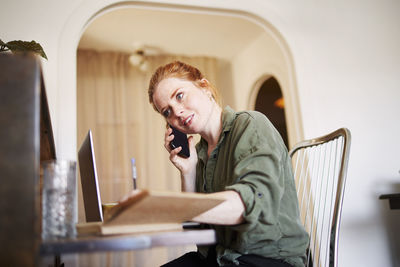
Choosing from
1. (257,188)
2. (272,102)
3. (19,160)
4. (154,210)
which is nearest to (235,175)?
(257,188)

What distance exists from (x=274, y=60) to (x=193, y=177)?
7.48 ft

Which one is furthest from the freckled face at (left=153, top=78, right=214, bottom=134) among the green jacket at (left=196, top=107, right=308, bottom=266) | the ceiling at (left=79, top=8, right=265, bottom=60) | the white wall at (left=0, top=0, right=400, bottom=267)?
the ceiling at (left=79, top=8, right=265, bottom=60)

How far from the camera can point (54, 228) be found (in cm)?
63

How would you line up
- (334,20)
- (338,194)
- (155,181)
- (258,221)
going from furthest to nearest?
(155,181) < (334,20) < (338,194) < (258,221)

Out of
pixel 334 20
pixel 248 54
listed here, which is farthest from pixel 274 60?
pixel 334 20

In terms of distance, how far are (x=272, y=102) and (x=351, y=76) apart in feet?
6.74

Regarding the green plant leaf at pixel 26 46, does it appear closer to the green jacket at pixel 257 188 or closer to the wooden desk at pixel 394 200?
the green jacket at pixel 257 188

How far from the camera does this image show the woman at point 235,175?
0.78 meters

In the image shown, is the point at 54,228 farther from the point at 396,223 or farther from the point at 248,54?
the point at 248,54

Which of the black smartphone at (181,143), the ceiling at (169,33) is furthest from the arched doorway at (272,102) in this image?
the black smartphone at (181,143)

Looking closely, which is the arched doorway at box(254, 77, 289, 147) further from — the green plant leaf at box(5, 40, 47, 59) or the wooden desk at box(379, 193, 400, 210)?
the green plant leaf at box(5, 40, 47, 59)

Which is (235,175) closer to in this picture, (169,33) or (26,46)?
(26,46)

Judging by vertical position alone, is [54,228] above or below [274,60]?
below

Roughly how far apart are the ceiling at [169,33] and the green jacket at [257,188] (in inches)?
93.9
